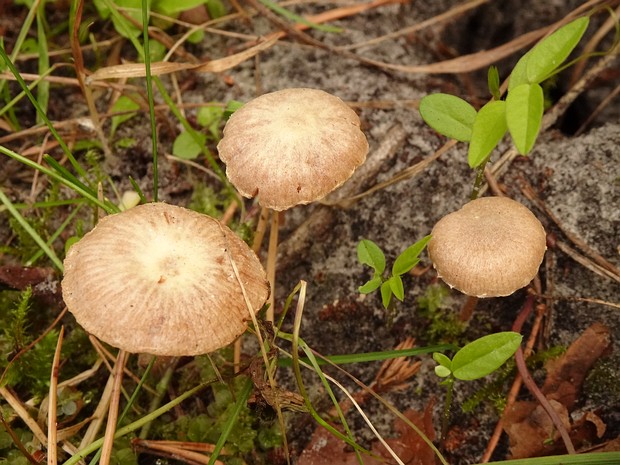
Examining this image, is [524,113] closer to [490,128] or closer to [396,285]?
[490,128]

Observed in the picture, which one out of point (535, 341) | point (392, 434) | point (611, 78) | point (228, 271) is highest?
point (611, 78)

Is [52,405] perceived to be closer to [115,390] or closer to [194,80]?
[115,390]

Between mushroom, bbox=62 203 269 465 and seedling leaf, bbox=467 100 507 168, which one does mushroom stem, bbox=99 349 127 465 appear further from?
seedling leaf, bbox=467 100 507 168

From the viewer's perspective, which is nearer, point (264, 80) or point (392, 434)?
point (392, 434)

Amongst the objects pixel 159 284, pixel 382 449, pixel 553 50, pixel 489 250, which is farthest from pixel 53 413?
pixel 553 50

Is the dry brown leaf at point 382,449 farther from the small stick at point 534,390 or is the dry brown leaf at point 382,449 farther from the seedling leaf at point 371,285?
the seedling leaf at point 371,285

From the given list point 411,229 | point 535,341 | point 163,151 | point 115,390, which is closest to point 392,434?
point 535,341
